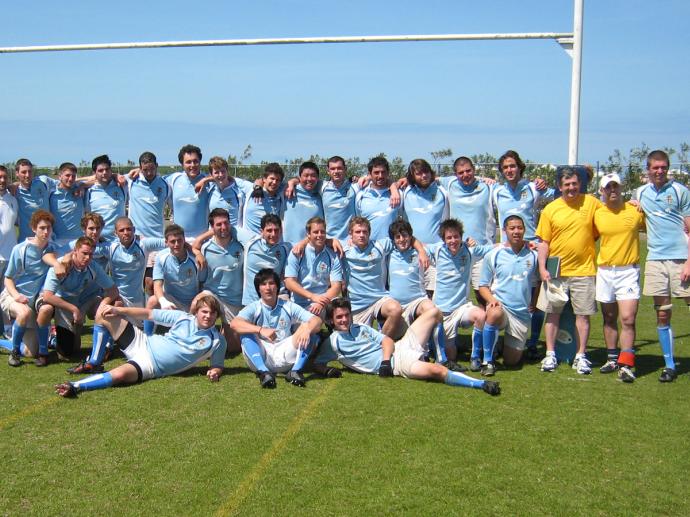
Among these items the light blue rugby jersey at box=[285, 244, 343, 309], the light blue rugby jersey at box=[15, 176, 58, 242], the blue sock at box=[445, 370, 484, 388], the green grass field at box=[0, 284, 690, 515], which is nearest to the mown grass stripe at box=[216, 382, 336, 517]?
the green grass field at box=[0, 284, 690, 515]

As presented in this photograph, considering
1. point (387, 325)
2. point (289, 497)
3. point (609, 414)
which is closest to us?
point (289, 497)

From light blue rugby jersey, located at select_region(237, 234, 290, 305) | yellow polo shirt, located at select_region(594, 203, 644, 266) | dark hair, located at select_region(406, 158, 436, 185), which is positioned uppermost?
dark hair, located at select_region(406, 158, 436, 185)

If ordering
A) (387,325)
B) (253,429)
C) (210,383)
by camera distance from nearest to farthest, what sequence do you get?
(253,429) < (210,383) < (387,325)

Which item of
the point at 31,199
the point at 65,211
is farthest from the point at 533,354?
the point at 31,199

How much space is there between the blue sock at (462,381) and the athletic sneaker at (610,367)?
4.04 ft

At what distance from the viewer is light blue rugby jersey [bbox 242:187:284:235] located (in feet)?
23.7

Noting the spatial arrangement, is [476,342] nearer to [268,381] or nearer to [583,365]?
[583,365]

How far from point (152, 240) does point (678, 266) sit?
4.93 metres

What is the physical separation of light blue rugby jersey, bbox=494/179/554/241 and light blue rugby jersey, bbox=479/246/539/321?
24.2 inches

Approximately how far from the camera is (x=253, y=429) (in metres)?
4.60

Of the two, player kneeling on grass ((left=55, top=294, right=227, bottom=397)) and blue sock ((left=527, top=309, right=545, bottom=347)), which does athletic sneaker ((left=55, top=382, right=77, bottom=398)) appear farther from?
blue sock ((left=527, top=309, right=545, bottom=347))

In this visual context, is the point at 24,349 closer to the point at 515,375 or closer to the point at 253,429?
the point at 253,429

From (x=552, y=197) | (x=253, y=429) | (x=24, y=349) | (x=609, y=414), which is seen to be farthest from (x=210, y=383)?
(x=552, y=197)

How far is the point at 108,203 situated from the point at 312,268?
A: 8.38ft
